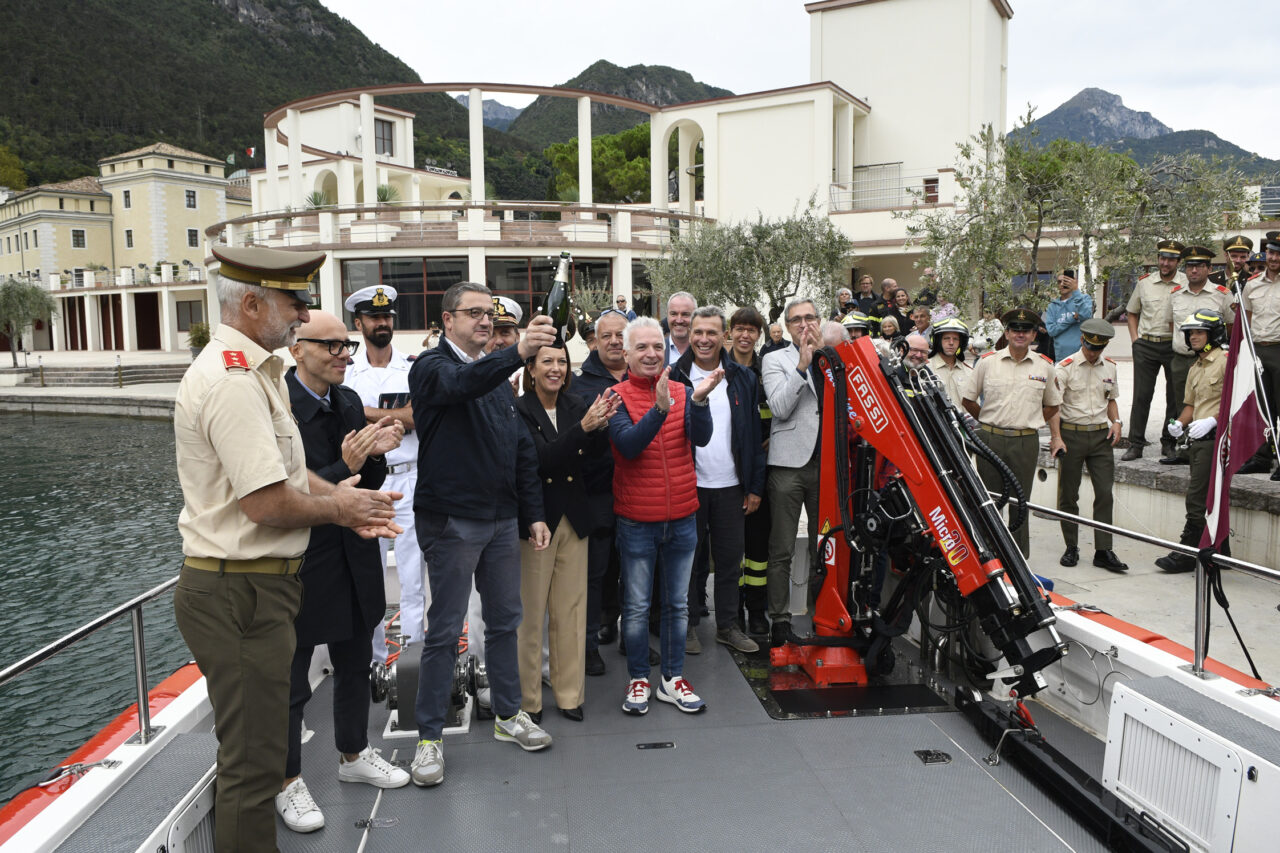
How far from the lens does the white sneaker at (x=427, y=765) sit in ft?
10.4

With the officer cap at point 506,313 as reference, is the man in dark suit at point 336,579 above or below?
below

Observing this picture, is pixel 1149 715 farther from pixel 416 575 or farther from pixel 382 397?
pixel 382 397

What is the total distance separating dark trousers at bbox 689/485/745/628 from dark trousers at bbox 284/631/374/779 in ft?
5.99

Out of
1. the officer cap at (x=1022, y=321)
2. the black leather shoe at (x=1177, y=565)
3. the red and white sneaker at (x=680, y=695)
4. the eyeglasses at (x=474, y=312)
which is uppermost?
the eyeglasses at (x=474, y=312)

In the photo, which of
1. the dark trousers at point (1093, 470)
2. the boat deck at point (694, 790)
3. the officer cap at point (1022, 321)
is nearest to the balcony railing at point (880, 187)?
the dark trousers at point (1093, 470)

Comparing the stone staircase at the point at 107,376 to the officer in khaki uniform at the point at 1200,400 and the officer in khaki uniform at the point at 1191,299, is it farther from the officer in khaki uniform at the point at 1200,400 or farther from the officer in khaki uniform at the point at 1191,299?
the officer in khaki uniform at the point at 1200,400

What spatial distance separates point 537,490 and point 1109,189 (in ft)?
33.6

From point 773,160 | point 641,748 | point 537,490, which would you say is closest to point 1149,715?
point 641,748

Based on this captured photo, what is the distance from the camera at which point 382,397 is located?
464 cm

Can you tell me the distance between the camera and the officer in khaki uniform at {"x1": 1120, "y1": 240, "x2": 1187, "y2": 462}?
7.35m

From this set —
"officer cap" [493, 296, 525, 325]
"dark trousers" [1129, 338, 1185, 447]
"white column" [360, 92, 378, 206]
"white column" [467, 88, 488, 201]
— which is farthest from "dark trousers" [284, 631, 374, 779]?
"white column" [360, 92, 378, 206]

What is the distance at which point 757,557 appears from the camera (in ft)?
15.9

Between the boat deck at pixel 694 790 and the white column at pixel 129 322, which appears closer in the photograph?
the boat deck at pixel 694 790

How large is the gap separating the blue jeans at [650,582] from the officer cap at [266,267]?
1928 millimetres
